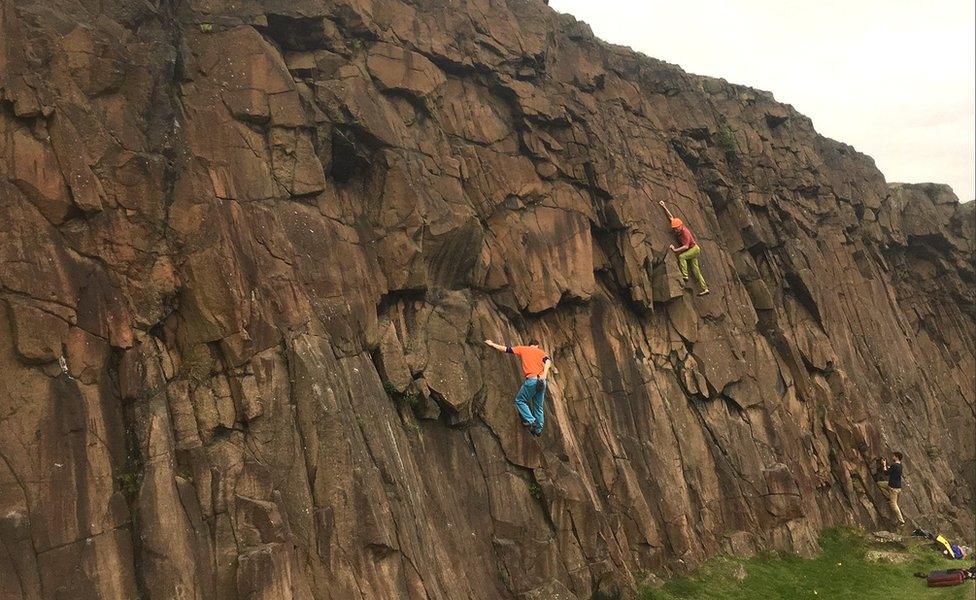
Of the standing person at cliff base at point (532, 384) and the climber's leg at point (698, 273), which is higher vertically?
the climber's leg at point (698, 273)

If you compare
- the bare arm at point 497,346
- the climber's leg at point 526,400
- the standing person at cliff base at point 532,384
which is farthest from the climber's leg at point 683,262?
the bare arm at point 497,346

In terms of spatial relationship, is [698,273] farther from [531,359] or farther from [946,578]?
[946,578]

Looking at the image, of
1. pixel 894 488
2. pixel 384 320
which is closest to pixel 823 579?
pixel 894 488

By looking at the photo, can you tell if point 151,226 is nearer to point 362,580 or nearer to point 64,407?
point 64,407

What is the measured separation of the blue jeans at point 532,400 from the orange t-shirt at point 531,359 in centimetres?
21

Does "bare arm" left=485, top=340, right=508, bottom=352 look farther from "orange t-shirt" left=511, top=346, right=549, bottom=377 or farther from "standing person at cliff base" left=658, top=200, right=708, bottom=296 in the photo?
"standing person at cliff base" left=658, top=200, right=708, bottom=296

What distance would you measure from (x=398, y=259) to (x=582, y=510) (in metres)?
9.38

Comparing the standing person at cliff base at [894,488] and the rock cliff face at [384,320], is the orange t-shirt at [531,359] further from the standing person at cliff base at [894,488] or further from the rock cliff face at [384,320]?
the standing person at cliff base at [894,488]

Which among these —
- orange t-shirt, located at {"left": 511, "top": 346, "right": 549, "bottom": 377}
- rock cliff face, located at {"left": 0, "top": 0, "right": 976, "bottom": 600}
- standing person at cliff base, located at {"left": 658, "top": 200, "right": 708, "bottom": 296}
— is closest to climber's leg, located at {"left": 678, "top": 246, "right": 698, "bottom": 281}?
standing person at cliff base, located at {"left": 658, "top": 200, "right": 708, "bottom": 296}

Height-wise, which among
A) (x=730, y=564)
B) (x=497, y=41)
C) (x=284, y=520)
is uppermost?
(x=497, y=41)

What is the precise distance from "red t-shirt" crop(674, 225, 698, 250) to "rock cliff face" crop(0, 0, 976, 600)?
821 mm

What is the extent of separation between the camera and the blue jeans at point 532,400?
2177 cm

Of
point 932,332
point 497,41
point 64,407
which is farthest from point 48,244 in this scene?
point 932,332

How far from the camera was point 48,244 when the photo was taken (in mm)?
14781
